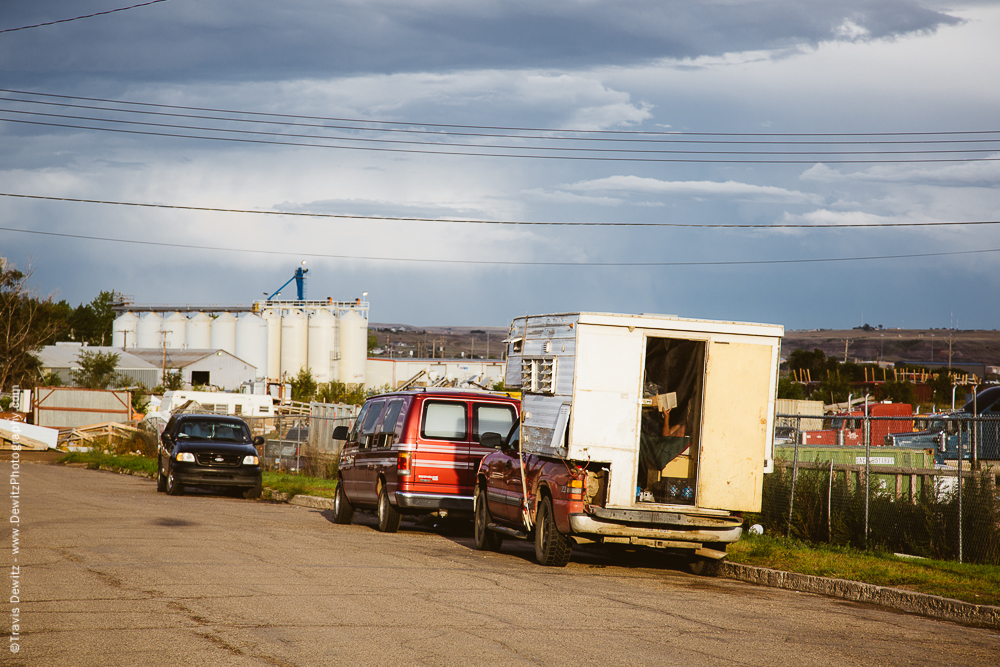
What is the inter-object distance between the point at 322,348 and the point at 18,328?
34.1 metres

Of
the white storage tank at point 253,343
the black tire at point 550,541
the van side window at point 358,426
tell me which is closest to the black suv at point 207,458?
the van side window at point 358,426

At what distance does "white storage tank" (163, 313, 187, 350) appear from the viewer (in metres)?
99.0

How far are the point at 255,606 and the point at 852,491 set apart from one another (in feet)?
30.2

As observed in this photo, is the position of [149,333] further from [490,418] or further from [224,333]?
[490,418]

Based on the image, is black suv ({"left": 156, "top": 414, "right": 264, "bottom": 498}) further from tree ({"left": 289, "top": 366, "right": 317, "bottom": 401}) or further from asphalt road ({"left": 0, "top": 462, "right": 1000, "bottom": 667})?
tree ({"left": 289, "top": 366, "right": 317, "bottom": 401})

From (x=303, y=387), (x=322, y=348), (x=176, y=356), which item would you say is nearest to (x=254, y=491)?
(x=303, y=387)

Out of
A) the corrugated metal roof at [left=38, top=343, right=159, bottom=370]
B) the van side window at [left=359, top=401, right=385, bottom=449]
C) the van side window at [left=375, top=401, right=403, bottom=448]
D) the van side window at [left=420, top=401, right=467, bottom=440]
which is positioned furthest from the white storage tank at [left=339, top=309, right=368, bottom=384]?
the van side window at [left=420, top=401, right=467, bottom=440]

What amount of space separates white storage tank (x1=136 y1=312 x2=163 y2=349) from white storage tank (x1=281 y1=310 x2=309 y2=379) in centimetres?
1666

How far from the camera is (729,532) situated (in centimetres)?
1142

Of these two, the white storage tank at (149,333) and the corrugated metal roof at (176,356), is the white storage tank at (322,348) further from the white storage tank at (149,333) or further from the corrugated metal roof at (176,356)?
the white storage tank at (149,333)

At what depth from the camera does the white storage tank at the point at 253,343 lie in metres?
92.0

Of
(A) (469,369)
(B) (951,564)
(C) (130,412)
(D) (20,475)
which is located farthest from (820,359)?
(B) (951,564)

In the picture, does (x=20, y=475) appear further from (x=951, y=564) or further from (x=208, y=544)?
(x=951, y=564)

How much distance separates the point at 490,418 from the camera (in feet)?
50.0
